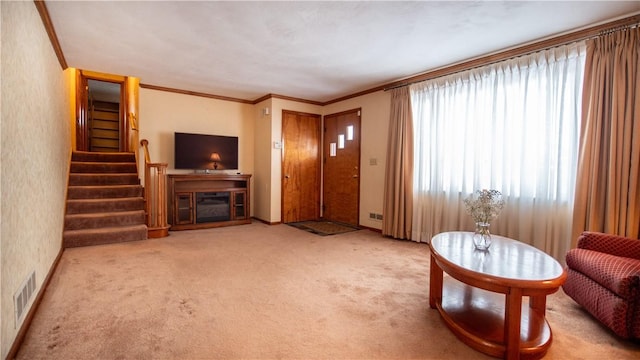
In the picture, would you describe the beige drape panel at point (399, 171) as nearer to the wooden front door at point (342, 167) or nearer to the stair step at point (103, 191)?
the wooden front door at point (342, 167)

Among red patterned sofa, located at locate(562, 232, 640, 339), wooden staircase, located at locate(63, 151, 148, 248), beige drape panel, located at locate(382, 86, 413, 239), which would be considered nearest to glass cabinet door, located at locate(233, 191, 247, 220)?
wooden staircase, located at locate(63, 151, 148, 248)

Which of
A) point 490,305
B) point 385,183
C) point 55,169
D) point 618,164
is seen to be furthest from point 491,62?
point 55,169

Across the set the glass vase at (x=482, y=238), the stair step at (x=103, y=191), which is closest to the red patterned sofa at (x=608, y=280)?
the glass vase at (x=482, y=238)

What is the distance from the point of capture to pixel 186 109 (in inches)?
218

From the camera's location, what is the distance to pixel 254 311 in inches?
88.5

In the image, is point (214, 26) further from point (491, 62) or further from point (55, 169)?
point (491, 62)

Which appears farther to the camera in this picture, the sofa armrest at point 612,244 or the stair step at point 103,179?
the stair step at point 103,179

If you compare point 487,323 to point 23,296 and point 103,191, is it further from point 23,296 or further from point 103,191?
point 103,191

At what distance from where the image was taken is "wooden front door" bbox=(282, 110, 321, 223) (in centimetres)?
584

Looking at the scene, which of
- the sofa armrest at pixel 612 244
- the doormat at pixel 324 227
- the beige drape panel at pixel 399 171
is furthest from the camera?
the doormat at pixel 324 227

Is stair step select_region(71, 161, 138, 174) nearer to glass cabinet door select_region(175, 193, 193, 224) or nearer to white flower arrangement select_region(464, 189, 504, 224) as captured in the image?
glass cabinet door select_region(175, 193, 193, 224)

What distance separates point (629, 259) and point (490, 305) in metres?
0.94

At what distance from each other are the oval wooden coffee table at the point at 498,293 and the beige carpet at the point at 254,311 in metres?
0.11

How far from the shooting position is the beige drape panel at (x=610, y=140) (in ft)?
8.39
